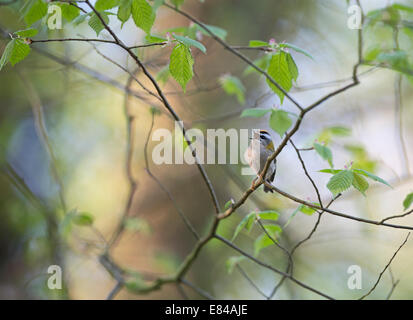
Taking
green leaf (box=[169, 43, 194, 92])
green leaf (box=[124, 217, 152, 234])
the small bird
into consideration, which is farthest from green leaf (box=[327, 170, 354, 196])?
green leaf (box=[124, 217, 152, 234])

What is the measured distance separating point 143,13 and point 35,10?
17.6 inches

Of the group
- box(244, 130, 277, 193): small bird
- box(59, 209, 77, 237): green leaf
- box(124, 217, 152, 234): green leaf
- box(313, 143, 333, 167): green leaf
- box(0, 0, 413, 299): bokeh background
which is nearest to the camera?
box(313, 143, 333, 167): green leaf

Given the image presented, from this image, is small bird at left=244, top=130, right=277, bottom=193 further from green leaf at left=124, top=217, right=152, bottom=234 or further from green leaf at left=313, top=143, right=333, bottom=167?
green leaf at left=124, top=217, right=152, bottom=234

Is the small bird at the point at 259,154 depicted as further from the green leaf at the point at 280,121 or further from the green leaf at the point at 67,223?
the green leaf at the point at 67,223

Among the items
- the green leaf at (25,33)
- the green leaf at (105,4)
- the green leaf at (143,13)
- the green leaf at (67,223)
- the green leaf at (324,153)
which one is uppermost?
the green leaf at (105,4)

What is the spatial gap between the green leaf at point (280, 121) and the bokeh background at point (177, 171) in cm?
137

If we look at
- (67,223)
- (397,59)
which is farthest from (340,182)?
(67,223)

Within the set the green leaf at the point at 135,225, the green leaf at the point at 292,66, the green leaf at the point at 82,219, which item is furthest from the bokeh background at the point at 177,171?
the green leaf at the point at 292,66

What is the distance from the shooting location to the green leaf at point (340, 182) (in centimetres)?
139

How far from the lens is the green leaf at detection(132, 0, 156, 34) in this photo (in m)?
1.44

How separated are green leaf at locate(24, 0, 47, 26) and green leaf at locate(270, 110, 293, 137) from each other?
103 centimetres

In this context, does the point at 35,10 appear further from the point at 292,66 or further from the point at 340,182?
the point at 340,182

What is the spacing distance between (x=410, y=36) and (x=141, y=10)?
4.95ft
